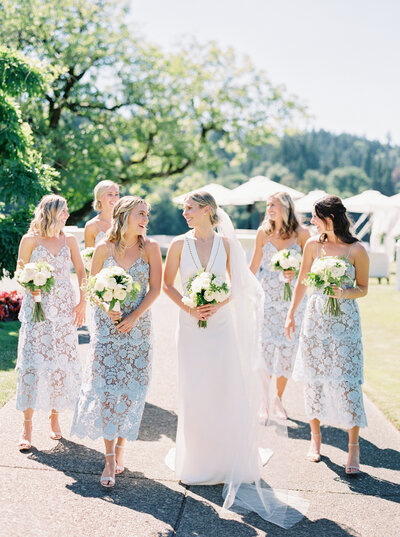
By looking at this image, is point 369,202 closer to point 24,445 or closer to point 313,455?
point 313,455

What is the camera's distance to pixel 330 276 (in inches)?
194

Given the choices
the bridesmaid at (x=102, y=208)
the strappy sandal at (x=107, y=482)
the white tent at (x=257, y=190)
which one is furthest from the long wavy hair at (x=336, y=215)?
the white tent at (x=257, y=190)

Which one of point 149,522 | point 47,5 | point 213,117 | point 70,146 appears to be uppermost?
point 47,5

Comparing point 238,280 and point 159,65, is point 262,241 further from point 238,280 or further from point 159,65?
point 159,65

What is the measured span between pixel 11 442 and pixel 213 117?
980 inches

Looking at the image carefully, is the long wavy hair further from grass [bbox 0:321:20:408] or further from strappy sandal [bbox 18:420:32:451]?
grass [bbox 0:321:20:408]

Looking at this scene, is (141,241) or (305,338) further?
(305,338)

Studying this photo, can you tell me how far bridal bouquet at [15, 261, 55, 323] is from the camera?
5.18m

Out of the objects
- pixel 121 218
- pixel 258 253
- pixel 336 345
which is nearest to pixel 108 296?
pixel 121 218

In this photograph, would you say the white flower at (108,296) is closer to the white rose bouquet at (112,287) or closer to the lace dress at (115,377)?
the white rose bouquet at (112,287)

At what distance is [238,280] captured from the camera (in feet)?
16.3

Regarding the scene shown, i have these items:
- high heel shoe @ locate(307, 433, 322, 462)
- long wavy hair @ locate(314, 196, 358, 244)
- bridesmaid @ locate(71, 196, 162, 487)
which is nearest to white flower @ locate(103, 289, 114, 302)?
bridesmaid @ locate(71, 196, 162, 487)

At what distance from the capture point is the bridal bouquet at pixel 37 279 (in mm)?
5184

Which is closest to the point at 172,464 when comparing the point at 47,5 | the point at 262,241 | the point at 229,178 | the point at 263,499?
the point at 263,499
